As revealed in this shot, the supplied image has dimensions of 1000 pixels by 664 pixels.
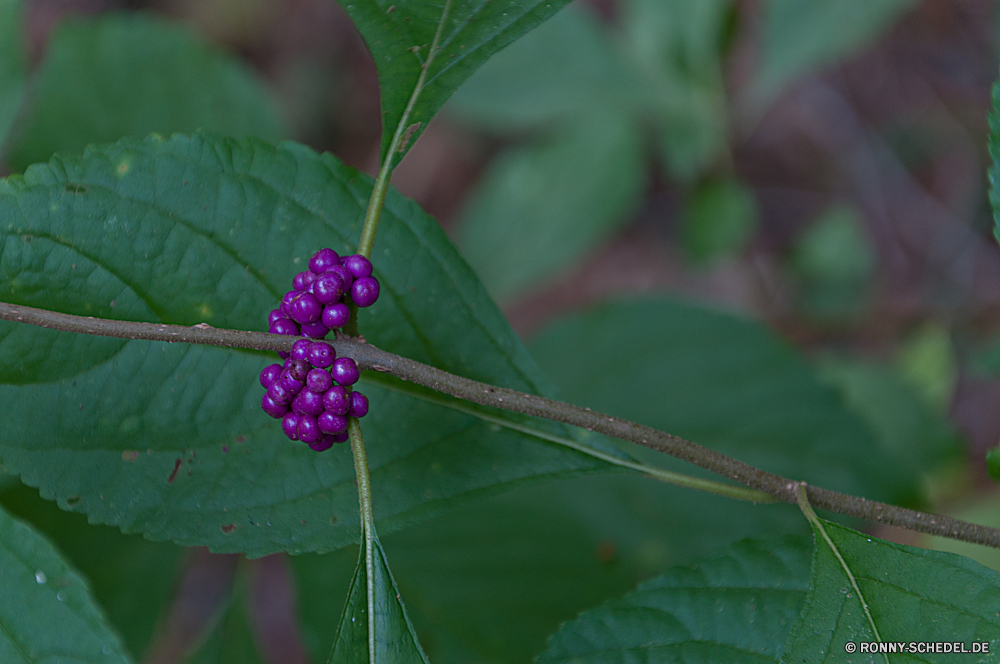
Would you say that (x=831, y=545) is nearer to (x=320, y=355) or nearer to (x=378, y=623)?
(x=378, y=623)

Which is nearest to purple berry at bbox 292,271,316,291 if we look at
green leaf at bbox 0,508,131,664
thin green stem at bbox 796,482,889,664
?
green leaf at bbox 0,508,131,664

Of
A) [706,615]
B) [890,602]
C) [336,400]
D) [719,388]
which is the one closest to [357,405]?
[336,400]

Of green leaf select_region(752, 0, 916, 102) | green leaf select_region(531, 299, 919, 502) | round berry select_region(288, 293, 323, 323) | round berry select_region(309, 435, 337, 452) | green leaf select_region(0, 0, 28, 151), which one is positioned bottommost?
round berry select_region(309, 435, 337, 452)

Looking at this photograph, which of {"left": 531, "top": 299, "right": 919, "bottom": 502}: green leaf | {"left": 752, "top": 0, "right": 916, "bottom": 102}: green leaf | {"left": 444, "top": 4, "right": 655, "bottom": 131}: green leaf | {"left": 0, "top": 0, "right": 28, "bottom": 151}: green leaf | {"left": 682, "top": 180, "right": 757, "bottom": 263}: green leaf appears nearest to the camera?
{"left": 0, "top": 0, "right": 28, "bottom": 151}: green leaf

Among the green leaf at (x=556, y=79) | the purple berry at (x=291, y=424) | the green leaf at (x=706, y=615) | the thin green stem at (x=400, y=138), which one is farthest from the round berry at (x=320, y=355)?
the green leaf at (x=556, y=79)

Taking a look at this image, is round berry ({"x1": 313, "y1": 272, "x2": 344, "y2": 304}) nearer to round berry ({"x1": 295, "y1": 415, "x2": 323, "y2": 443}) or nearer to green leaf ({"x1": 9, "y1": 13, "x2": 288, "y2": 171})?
round berry ({"x1": 295, "y1": 415, "x2": 323, "y2": 443})

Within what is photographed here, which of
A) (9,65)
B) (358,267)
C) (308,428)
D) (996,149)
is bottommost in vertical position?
(308,428)

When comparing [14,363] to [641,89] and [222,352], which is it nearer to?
[222,352]
